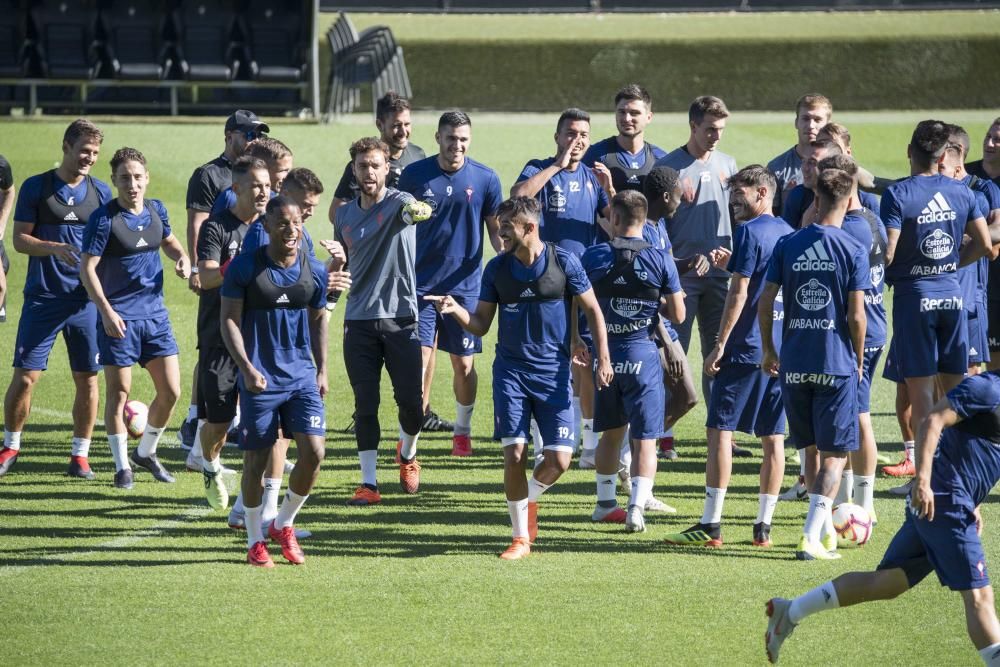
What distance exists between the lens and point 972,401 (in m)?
5.87

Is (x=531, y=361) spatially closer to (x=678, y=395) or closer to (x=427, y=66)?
(x=678, y=395)

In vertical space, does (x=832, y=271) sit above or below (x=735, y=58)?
below

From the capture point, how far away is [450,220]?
10.4 metres

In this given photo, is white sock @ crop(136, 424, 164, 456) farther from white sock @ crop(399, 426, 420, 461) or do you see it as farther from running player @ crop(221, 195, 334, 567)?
running player @ crop(221, 195, 334, 567)

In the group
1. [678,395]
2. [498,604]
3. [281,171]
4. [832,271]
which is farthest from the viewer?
[678,395]

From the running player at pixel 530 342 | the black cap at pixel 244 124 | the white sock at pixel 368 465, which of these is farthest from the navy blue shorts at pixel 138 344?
the running player at pixel 530 342

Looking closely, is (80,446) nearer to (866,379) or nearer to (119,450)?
(119,450)

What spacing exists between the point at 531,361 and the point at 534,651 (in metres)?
2.08

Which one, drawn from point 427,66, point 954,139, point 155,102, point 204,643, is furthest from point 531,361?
point 427,66

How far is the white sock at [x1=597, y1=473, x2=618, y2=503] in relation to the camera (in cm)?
891

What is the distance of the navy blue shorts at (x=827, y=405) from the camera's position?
784cm

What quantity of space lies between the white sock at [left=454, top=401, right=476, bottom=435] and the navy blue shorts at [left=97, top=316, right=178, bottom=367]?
2268 millimetres

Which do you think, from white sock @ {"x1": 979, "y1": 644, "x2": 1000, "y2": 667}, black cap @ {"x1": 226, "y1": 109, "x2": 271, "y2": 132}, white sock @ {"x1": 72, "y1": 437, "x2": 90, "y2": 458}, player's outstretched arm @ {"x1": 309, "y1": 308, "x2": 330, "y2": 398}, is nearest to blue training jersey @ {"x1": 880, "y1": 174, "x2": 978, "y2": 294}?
white sock @ {"x1": 979, "y1": 644, "x2": 1000, "y2": 667}

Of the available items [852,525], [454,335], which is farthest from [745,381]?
[454,335]
